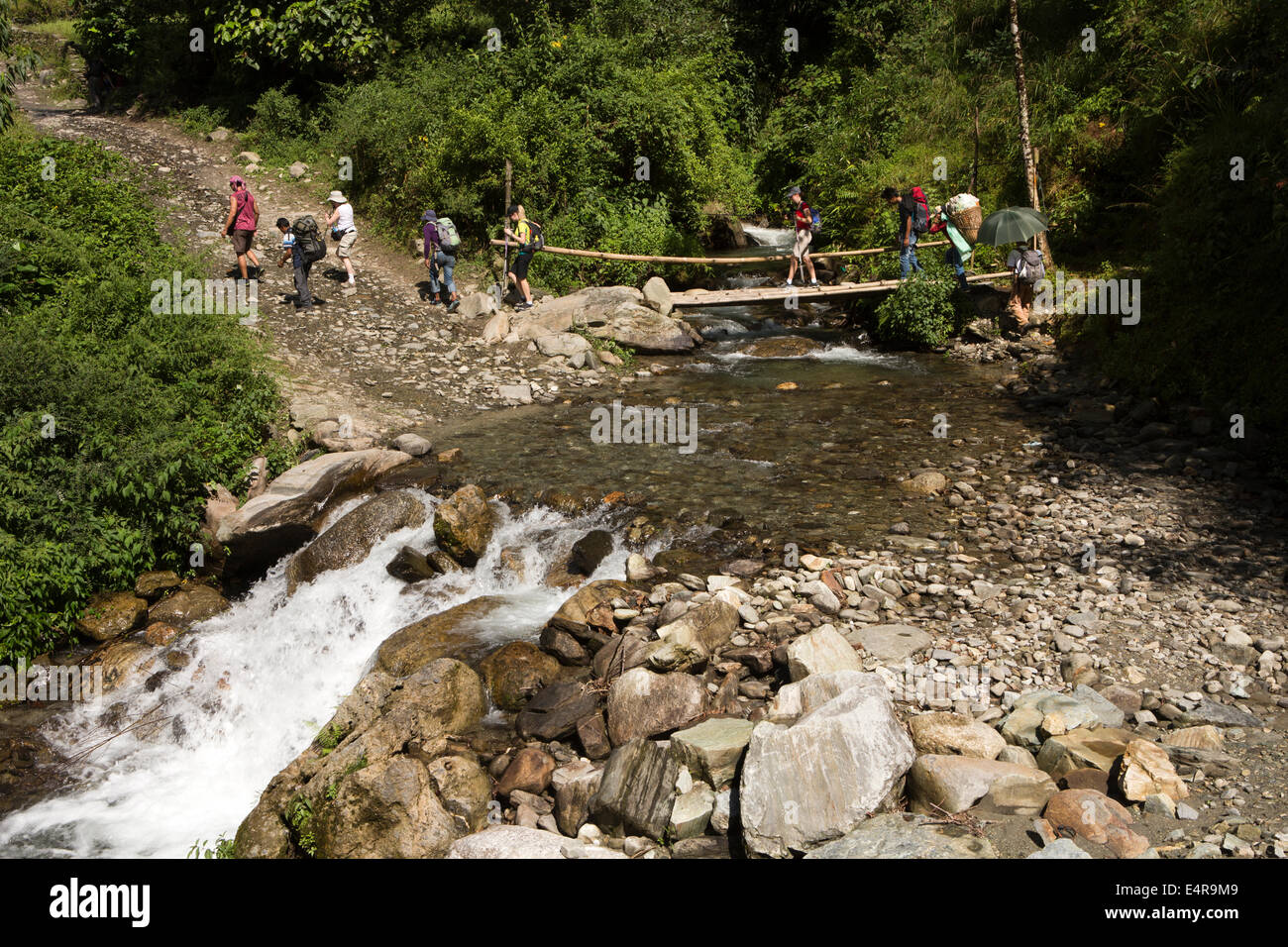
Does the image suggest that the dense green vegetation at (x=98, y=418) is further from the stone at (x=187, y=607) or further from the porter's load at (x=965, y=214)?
the porter's load at (x=965, y=214)

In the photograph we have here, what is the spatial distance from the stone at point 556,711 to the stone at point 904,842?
268cm

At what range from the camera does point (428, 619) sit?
9320mm

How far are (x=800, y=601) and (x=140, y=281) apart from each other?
11.5 metres

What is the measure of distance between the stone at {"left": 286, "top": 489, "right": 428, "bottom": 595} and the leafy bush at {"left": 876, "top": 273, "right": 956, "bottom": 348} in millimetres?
10845

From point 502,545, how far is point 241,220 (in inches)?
421

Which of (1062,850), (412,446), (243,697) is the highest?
(412,446)

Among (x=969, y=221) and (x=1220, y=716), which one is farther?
(x=969, y=221)

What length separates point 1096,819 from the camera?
206 inches

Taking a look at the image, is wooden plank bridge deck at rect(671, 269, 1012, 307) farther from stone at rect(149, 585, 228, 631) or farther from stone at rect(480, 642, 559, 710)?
stone at rect(149, 585, 228, 631)

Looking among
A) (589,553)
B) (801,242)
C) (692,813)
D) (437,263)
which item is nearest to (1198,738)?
(692,813)

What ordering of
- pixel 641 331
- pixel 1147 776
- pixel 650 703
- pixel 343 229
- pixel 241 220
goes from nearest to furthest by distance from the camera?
pixel 1147 776
pixel 650 703
pixel 241 220
pixel 641 331
pixel 343 229

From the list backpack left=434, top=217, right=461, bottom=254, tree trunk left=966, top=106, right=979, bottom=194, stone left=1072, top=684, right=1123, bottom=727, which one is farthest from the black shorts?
stone left=1072, top=684, right=1123, bottom=727

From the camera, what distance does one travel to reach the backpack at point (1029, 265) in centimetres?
1586

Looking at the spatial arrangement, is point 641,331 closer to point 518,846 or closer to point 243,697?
point 243,697
